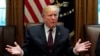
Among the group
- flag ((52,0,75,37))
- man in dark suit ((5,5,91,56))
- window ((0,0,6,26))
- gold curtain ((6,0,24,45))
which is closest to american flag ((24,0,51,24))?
gold curtain ((6,0,24,45))

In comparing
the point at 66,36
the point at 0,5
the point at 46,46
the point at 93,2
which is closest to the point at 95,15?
the point at 93,2

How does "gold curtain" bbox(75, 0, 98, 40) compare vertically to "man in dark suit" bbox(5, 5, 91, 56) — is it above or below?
above

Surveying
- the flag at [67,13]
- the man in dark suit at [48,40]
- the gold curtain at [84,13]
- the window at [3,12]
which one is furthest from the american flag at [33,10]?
the man in dark suit at [48,40]

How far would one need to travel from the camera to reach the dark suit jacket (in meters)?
2.68

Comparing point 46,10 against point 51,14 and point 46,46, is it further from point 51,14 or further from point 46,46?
point 46,46

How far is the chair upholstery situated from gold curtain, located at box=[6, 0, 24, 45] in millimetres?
1069

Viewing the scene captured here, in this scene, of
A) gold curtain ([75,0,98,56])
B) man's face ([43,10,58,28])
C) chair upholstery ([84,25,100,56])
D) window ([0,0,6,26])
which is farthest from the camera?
window ([0,0,6,26])

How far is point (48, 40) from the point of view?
107 inches

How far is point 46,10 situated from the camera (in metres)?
2.62

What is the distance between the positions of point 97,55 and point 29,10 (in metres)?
1.49

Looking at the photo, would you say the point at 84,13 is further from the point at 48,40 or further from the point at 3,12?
the point at 3,12

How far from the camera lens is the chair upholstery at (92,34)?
3.24 m

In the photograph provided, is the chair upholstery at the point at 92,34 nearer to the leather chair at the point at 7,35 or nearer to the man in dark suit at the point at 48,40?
the man in dark suit at the point at 48,40

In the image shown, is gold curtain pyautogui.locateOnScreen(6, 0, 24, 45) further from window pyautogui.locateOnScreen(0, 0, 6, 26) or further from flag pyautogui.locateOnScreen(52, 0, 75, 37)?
flag pyautogui.locateOnScreen(52, 0, 75, 37)
